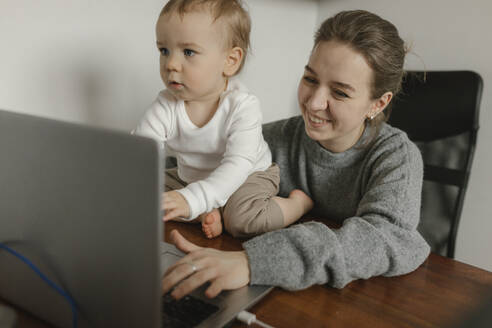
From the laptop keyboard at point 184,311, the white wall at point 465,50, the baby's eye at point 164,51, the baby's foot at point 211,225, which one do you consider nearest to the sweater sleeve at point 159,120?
the baby's eye at point 164,51

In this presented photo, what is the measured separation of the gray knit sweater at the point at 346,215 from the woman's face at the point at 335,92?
9 centimetres

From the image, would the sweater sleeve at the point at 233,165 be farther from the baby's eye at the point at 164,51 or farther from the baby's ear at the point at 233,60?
the baby's eye at the point at 164,51

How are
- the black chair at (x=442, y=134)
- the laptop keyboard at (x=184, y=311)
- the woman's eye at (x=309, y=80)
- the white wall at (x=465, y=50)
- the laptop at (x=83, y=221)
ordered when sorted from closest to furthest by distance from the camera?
the laptop at (x=83, y=221) → the laptop keyboard at (x=184, y=311) → the woman's eye at (x=309, y=80) → the black chair at (x=442, y=134) → the white wall at (x=465, y=50)

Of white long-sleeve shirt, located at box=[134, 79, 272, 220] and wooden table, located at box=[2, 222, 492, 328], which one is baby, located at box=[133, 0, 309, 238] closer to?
white long-sleeve shirt, located at box=[134, 79, 272, 220]

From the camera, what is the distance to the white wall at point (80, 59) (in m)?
0.80

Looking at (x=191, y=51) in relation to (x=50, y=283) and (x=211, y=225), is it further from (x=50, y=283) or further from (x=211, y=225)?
(x=50, y=283)

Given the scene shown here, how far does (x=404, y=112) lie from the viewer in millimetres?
1206

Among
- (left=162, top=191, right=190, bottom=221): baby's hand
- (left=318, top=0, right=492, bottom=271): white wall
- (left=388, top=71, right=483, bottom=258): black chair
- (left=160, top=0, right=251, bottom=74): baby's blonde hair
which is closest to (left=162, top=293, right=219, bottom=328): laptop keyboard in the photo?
(left=162, top=191, right=190, bottom=221): baby's hand

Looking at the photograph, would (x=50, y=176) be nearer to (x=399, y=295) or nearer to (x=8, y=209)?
(x=8, y=209)

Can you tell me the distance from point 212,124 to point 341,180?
0.34 m

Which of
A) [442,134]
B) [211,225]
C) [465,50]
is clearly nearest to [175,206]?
[211,225]

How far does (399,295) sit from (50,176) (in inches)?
20.5

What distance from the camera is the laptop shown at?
0.37m

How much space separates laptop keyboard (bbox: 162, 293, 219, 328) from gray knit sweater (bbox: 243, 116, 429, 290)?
0.09 metres
